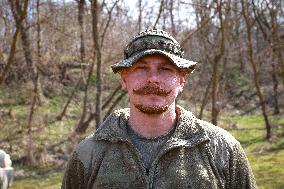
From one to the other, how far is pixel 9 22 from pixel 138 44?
12.4 meters

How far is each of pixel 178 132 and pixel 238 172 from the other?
32cm

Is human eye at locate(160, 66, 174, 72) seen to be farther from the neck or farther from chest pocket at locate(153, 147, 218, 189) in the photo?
chest pocket at locate(153, 147, 218, 189)

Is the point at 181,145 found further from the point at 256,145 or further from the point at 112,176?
the point at 256,145

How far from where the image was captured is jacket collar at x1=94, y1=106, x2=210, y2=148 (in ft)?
6.84

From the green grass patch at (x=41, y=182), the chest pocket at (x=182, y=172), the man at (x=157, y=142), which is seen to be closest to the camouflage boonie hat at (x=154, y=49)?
the man at (x=157, y=142)

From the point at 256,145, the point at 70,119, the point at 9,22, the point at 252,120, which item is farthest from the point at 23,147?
the point at 252,120

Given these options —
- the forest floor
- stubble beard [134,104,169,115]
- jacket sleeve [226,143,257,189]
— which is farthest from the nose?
the forest floor

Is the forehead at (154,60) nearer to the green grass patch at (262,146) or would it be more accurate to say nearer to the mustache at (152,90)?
the mustache at (152,90)

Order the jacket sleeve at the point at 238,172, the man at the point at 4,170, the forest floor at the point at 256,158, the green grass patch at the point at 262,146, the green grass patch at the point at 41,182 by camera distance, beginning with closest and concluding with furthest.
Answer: the jacket sleeve at the point at 238,172, the man at the point at 4,170, the green grass patch at the point at 41,182, the forest floor at the point at 256,158, the green grass patch at the point at 262,146

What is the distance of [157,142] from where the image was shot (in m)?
2.09

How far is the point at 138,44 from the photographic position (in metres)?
2.10

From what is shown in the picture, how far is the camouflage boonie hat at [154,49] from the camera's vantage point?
2041 mm

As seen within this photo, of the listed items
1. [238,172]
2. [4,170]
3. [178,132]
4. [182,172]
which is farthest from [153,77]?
[4,170]

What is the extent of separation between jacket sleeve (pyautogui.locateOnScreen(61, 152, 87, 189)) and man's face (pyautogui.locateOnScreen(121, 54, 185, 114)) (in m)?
0.37
